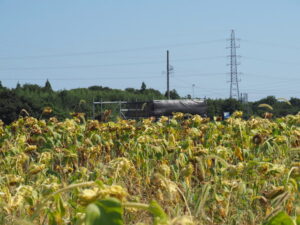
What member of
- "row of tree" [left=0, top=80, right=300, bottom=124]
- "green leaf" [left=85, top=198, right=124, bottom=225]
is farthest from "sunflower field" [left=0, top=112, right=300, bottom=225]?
"row of tree" [left=0, top=80, right=300, bottom=124]

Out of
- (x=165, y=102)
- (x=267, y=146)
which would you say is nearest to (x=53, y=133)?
(x=267, y=146)

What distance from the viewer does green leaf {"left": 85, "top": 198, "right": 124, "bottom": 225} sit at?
28.8 inches

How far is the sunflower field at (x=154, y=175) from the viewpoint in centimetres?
99

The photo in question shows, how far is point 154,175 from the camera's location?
120 centimetres

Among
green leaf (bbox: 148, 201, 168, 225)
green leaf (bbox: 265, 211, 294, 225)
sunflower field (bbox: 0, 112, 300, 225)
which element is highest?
green leaf (bbox: 148, 201, 168, 225)

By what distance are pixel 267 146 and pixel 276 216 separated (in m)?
2.47

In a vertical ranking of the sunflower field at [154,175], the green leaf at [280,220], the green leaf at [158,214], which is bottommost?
the sunflower field at [154,175]

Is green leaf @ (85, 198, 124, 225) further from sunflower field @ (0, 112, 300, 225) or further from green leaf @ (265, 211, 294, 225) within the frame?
green leaf @ (265, 211, 294, 225)

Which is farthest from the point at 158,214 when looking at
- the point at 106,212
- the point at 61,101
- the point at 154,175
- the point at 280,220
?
the point at 61,101

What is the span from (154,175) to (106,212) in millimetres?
455

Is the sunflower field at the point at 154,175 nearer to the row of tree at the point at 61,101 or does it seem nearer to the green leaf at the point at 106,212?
the green leaf at the point at 106,212

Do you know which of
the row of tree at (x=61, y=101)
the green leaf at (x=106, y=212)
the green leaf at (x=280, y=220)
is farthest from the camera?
the row of tree at (x=61, y=101)

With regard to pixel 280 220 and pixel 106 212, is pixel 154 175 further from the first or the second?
pixel 106 212

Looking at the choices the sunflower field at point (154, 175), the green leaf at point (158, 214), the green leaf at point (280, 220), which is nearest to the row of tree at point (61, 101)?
the sunflower field at point (154, 175)
